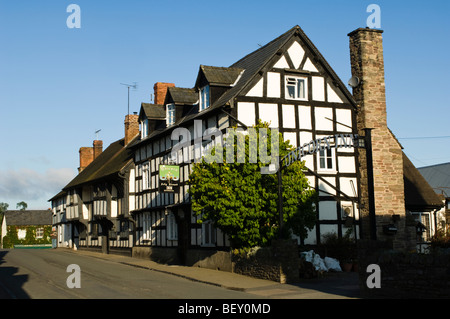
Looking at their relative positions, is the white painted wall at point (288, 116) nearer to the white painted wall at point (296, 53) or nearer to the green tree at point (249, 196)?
the white painted wall at point (296, 53)

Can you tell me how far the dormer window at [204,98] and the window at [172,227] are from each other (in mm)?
6724

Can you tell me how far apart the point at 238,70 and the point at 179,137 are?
510cm

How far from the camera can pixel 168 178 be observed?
89.0ft

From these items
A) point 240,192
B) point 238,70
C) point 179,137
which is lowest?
point 240,192

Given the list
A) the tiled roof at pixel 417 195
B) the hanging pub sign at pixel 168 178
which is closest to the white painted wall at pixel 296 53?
the hanging pub sign at pixel 168 178

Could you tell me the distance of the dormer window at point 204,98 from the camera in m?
26.3

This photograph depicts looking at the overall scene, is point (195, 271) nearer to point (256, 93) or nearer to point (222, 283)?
point (222, 283)

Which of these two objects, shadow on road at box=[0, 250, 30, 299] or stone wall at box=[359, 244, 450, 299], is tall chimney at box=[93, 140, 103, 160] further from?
stone wall at box=[359, 244, 450, 299]

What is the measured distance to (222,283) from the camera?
1884 cm

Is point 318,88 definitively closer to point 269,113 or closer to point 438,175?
point 269,113

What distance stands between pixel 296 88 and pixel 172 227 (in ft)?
35.3

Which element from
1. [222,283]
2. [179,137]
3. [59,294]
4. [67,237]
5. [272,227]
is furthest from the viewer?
[67,237]
